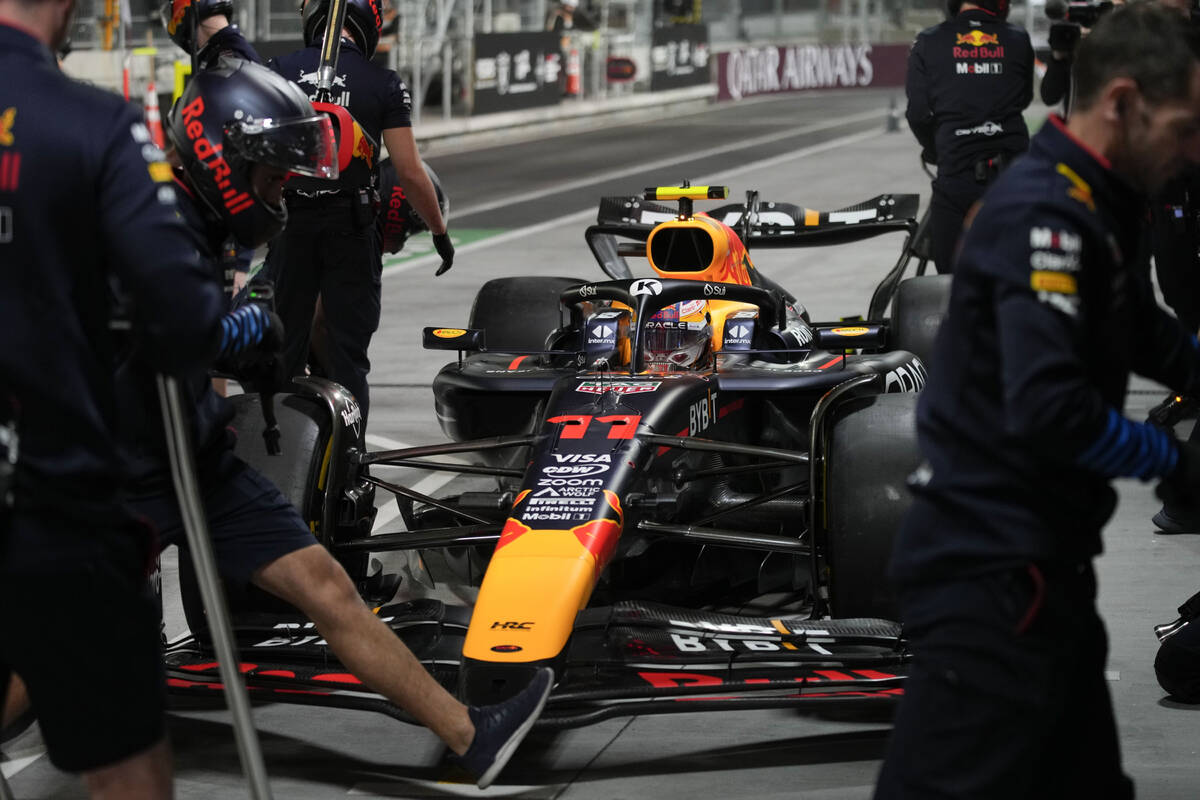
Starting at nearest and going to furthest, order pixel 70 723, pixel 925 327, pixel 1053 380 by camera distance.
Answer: pixel 1053 380 < pixel 70 723 < pixel 925 327

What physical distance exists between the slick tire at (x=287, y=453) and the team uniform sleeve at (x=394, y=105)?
6.07 ft

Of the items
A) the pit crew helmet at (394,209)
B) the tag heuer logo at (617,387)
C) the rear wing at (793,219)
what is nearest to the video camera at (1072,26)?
the rear wing at (793,219)

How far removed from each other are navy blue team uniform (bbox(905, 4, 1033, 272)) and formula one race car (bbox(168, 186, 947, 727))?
249cm

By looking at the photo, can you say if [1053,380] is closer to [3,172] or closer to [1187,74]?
[1187,74]

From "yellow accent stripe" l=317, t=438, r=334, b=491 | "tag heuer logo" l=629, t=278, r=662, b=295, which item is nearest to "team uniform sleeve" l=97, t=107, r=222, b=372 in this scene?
"yellow accent stripe" l=317, t=438, r=334, b=491

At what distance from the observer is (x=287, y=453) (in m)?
5.21

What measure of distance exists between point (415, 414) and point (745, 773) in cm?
491

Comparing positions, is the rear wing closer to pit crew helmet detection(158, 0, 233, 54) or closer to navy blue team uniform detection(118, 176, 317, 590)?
pit crew helmet detection(158, 0, 233, 54)

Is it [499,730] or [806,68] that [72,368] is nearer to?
[499,730]

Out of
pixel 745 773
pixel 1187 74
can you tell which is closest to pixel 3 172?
pixel 1187 74

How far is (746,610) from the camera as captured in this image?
232 inches

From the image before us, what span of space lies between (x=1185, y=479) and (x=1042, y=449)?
1.00ft

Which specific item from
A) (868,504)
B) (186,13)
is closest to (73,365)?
(868,504)

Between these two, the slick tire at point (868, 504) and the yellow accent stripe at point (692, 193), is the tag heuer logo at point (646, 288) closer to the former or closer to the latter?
the yellow accent stripe at point (692, 193)
